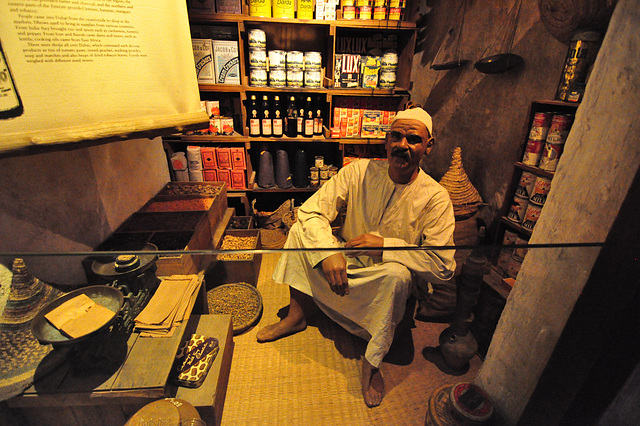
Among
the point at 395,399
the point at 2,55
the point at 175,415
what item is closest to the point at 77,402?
the point at 175,415

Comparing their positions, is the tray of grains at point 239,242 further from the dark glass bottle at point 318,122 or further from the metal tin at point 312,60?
the metal tin at point 312,60

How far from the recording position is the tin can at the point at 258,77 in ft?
9.46

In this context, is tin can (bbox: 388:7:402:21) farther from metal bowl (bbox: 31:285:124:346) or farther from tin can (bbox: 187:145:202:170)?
metal bowl (bbox: 31:285:124:346)

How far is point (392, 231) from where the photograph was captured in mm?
1891

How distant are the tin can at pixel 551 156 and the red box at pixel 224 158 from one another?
2612mm

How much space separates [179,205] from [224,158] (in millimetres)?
837

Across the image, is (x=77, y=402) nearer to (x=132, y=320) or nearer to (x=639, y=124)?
(x=132, y=320)

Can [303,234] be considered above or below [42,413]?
above

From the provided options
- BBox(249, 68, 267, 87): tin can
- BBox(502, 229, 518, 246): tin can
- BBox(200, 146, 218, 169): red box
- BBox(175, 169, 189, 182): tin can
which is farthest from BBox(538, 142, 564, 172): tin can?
BBox(175, 169, 189, 182): tin can

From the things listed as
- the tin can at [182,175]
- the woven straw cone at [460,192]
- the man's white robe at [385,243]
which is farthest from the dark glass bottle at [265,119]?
the woven straw cone at [460,192]

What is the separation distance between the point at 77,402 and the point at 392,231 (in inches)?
65.6

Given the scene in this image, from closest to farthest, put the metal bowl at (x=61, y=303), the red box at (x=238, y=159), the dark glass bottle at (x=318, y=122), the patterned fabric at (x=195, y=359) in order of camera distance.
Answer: the metal bowl at (x=61, y=303), the patterned fabric at (x=195, y=359), the red box at (x=238, y=159), the dark glass bottle at (x=318, y=122)

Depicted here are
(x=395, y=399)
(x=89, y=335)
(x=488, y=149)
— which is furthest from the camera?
(x=488, y=149)

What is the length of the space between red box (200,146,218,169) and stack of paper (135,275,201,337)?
1.64 m
